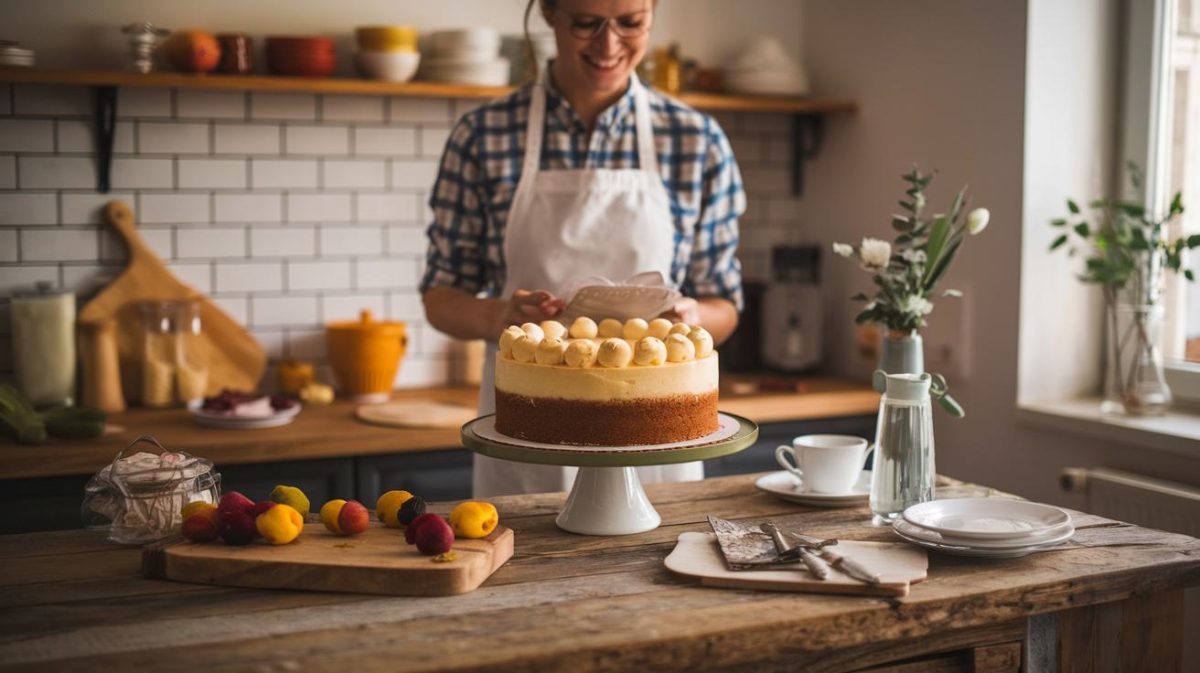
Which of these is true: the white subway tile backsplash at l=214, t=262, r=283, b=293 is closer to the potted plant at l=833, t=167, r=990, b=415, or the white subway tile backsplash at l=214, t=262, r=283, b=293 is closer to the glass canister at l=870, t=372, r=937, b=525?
the potted plant at l=833, t=167, r=990, b=415

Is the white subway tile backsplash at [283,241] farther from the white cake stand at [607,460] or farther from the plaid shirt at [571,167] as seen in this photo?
the white cake stand at [607,460]

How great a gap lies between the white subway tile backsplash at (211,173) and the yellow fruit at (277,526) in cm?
193

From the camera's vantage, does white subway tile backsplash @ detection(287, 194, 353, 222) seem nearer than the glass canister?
No

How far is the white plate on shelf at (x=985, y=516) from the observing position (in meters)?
1.70

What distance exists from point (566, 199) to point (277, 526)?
113cm

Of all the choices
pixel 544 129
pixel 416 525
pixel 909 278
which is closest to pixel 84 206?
pixel 544 129

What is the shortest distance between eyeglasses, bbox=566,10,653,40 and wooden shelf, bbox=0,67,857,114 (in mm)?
1074

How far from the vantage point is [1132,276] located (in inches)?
115

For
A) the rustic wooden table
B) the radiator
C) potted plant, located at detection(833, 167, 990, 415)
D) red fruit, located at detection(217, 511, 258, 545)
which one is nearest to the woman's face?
potted plant, located at detection(833, 167, 990, 415)

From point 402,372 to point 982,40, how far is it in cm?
195

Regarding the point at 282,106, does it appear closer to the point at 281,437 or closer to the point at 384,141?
the point at 384,141

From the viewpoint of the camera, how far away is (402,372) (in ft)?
11.7

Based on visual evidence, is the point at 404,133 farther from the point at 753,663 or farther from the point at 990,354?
the point at 753,663

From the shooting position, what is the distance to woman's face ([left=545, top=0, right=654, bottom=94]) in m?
2.23
